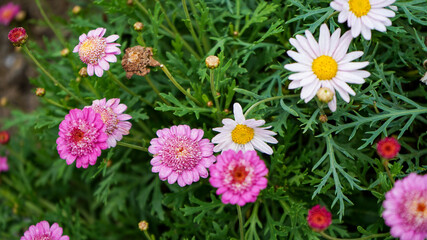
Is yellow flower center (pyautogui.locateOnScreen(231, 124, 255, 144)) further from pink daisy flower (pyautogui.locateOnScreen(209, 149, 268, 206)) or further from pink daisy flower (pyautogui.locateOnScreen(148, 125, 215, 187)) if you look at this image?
pink daisy flower (pyautogui.locateOnScreen(209, 149, 268, 206))

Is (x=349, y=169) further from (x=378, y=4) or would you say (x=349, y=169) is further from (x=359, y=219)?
(x=378, y=4)

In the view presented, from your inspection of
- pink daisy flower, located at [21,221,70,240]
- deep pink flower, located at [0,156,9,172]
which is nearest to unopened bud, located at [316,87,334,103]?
pink daisy flower, located at [21,221,70,240]

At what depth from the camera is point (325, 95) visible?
148 cm

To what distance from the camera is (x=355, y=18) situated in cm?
159

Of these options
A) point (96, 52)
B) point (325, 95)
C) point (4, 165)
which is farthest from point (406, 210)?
point (4, 165)

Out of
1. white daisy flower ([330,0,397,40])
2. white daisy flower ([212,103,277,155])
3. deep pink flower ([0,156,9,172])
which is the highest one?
white daisy flower ([330,0,397,40])

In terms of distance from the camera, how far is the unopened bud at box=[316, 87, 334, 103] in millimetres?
1481

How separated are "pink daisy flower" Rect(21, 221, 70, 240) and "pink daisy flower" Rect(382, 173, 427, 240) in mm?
1384

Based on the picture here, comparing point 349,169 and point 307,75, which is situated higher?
point 307,75

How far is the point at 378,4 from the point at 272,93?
74cm

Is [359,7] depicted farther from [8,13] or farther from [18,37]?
[8,13]

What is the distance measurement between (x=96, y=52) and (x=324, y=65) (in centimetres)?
98

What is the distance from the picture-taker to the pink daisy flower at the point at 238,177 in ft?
A: 4.77

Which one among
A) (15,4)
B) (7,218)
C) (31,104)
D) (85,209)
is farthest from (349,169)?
(15,4)
